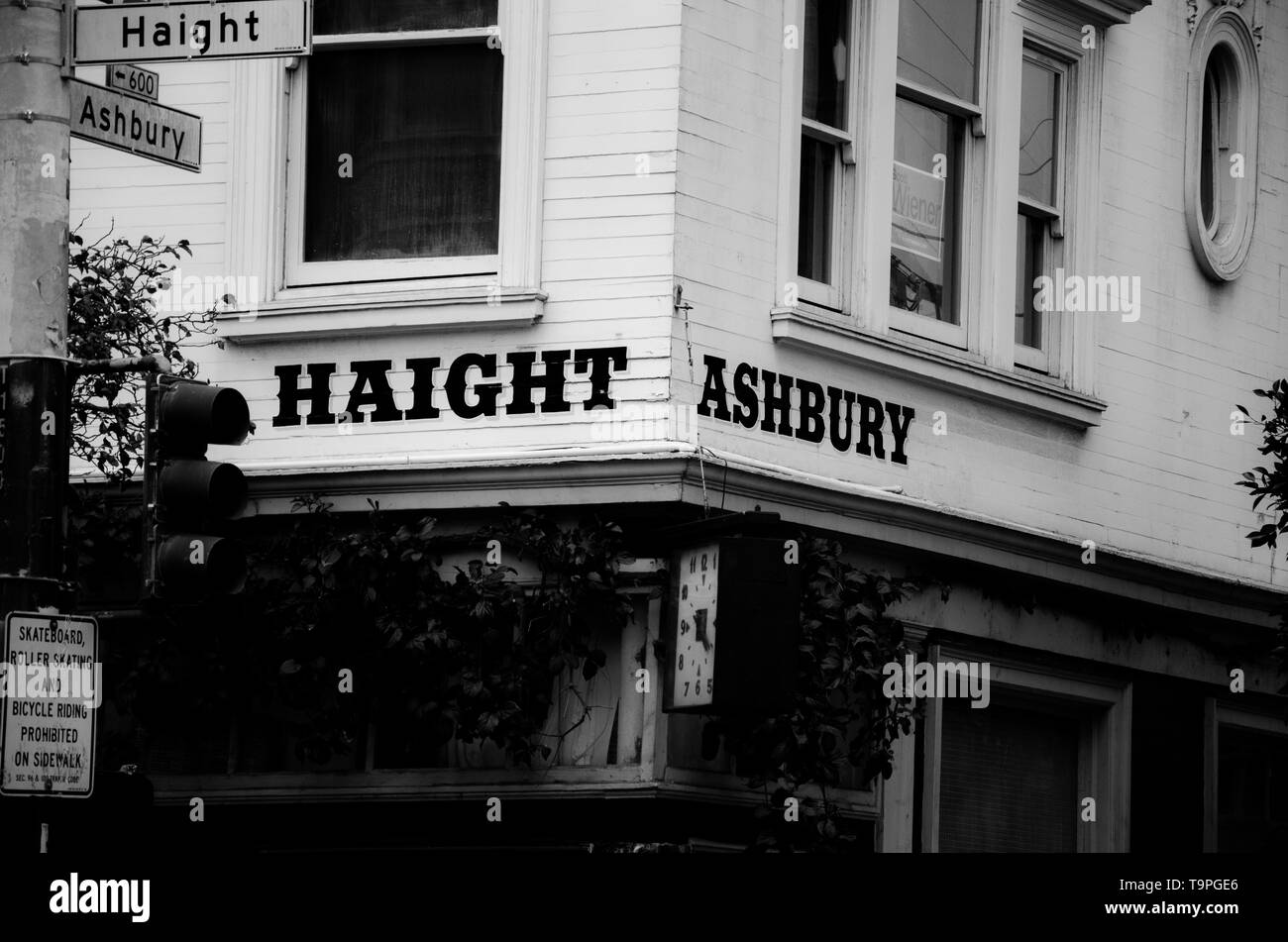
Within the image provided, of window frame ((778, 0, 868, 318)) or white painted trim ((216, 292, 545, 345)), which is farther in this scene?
window frame ((778, 0, 868, 318))

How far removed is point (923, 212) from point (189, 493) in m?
6.32

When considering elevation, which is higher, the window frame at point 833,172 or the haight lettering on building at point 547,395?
the window frame at point 833,172

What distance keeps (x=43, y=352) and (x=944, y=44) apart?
23.2ft

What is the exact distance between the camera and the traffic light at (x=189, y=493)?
881cm

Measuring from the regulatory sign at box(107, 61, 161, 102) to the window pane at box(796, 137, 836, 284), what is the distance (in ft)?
14.1

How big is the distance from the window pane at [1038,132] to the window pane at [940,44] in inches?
21.6

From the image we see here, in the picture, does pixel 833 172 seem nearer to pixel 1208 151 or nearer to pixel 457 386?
pixel 457 386

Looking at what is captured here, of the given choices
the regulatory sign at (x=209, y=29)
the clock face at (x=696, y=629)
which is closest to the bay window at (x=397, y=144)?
the clock face at (x=696, y=629)

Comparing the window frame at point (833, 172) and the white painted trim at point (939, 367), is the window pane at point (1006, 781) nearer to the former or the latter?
the white painted trim at point (939, 367)

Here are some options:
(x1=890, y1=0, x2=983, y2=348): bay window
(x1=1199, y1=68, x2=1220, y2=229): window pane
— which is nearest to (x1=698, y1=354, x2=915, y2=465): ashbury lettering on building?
(x1=890, y1=0, x2=983, y2=348): bay window

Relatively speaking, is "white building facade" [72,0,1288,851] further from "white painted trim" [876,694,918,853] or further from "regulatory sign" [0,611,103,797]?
"regulatory sign" [0,611,103,797]

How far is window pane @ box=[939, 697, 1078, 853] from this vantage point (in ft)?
45.6

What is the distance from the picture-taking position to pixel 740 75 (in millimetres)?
12586
